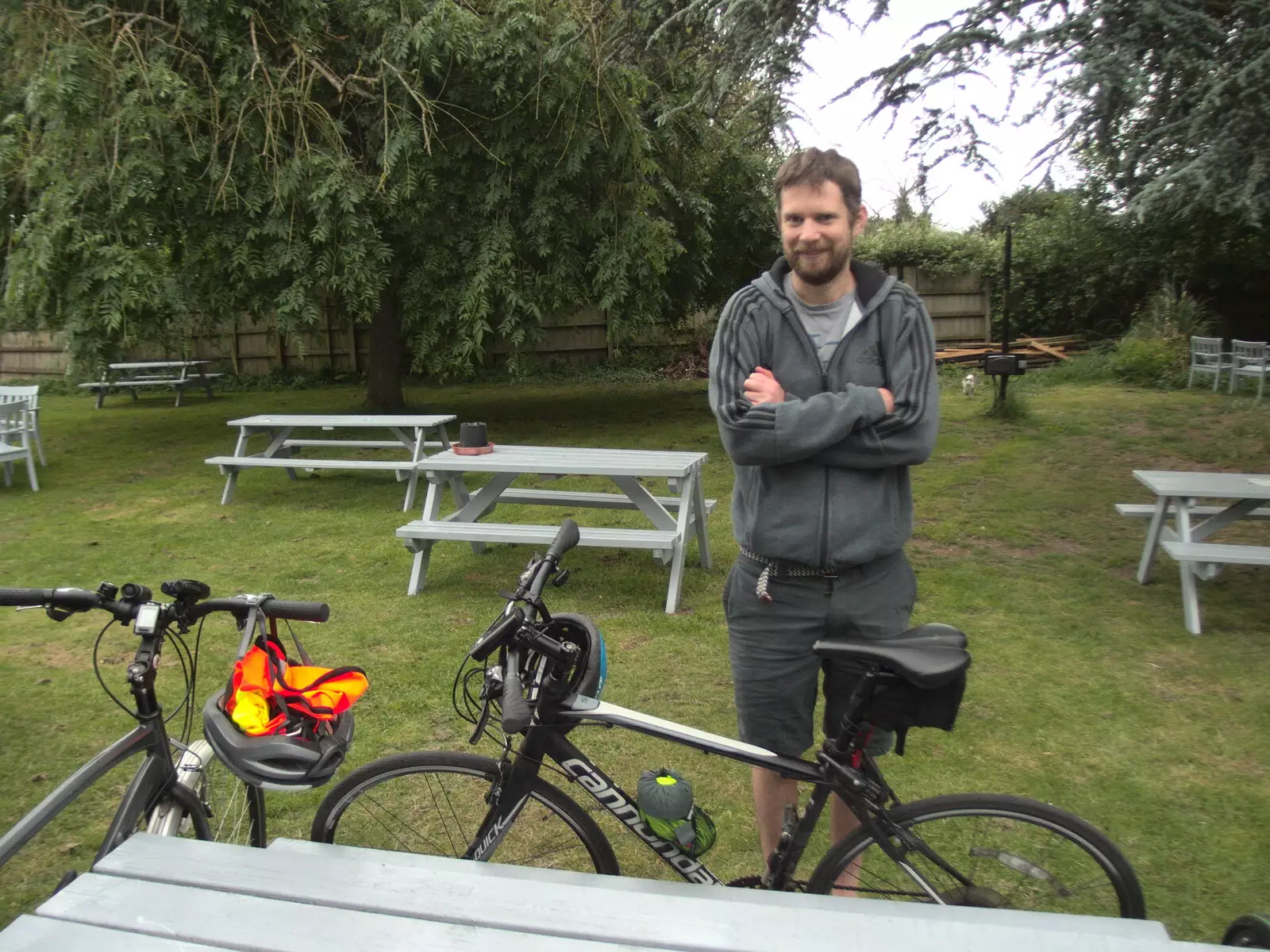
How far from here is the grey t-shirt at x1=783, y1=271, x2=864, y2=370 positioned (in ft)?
7.59

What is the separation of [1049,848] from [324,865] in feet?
4.79

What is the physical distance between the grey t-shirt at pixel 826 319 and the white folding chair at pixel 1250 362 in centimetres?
1185

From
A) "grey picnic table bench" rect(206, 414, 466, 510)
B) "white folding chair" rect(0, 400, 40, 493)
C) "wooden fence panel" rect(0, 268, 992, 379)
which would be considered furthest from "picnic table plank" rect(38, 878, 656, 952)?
"wooden fence panel" rect(0, 268, 992, 379)

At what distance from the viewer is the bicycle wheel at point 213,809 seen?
87.9 inches

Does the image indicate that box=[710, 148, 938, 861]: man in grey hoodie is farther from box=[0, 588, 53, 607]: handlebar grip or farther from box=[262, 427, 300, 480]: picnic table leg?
box=[262, 427, 300, 480]: picnic table leg

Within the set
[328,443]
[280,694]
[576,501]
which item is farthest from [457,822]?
[328,443]

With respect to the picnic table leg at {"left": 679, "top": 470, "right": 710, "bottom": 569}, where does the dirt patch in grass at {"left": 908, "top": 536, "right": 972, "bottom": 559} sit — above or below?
below

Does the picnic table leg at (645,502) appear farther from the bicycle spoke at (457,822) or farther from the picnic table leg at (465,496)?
the bicycle spoke at (457,822)

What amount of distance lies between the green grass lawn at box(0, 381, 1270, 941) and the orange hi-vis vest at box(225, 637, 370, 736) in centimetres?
129

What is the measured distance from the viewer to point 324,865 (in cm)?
184

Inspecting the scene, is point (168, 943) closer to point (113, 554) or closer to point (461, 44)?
point (113, 554)

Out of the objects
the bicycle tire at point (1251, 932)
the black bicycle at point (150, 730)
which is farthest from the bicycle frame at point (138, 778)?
the bicycle tire at point (1251, 932)

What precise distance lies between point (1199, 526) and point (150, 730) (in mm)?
5127

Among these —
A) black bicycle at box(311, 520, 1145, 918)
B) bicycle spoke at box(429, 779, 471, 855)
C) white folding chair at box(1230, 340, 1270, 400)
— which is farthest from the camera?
white folding chair at box(1230, 340, 1270, 400)
